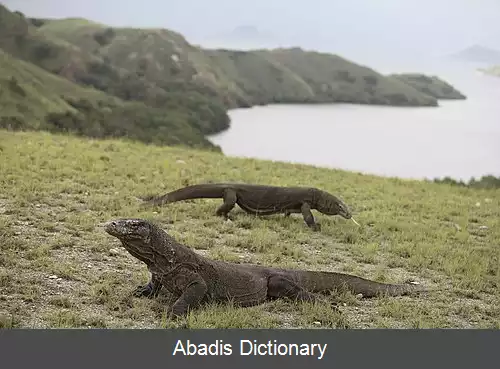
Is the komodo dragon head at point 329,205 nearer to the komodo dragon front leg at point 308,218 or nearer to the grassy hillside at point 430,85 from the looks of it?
the komodo dragon front leg at point 308,218

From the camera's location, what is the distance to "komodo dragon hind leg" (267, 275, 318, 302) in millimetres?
4629

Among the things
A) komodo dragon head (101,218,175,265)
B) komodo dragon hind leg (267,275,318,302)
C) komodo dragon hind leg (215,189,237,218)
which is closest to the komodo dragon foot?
komodo dragon head (101,218,175,265)

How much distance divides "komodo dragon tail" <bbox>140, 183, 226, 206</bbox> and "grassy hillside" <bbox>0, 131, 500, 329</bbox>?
0.40ft

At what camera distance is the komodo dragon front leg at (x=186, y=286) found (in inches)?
166

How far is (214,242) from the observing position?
6367mm

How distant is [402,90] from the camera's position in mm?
24938

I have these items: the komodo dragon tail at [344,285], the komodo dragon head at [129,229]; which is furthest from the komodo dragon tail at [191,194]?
the komodo dragon head at [129,229]

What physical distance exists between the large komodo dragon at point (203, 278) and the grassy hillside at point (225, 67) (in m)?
24.1

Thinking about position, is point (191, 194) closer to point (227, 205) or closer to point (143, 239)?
point (227, 205)
